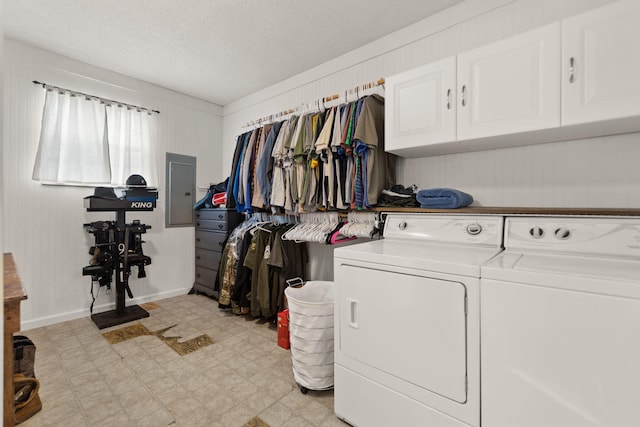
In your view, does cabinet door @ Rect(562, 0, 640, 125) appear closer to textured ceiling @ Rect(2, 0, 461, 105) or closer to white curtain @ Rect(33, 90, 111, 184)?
textured ceiling @ Rect(2, 0, 461, 105)

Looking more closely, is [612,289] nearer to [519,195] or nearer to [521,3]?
[519,195]

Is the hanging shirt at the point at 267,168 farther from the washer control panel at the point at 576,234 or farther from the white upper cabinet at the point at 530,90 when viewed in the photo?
the washer control panel at the point at 576,234

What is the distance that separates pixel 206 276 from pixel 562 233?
348 centimetres

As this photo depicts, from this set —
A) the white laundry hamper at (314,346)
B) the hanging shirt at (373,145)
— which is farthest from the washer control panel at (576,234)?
the white laundry hamper at (314,346)

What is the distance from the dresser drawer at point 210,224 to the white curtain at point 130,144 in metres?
0.70

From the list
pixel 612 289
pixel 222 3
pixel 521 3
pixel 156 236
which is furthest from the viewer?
pixel 156 236

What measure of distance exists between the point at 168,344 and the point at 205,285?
124 cm

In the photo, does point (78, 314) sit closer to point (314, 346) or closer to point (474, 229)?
point (314, 346)

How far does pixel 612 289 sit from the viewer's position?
99 cm

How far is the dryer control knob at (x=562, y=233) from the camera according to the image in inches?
56.3

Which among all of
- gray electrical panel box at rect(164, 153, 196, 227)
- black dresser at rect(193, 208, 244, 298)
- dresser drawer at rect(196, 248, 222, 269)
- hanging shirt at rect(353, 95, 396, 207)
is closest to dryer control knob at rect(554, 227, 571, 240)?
hanging shirt at rect(353, 95, 396, 207)

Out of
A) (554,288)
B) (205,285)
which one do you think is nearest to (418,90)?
(554,288)

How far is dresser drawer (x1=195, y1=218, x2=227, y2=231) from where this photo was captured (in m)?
3.45

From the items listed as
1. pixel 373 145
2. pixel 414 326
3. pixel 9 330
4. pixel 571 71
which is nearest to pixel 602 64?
pixel 571 71
